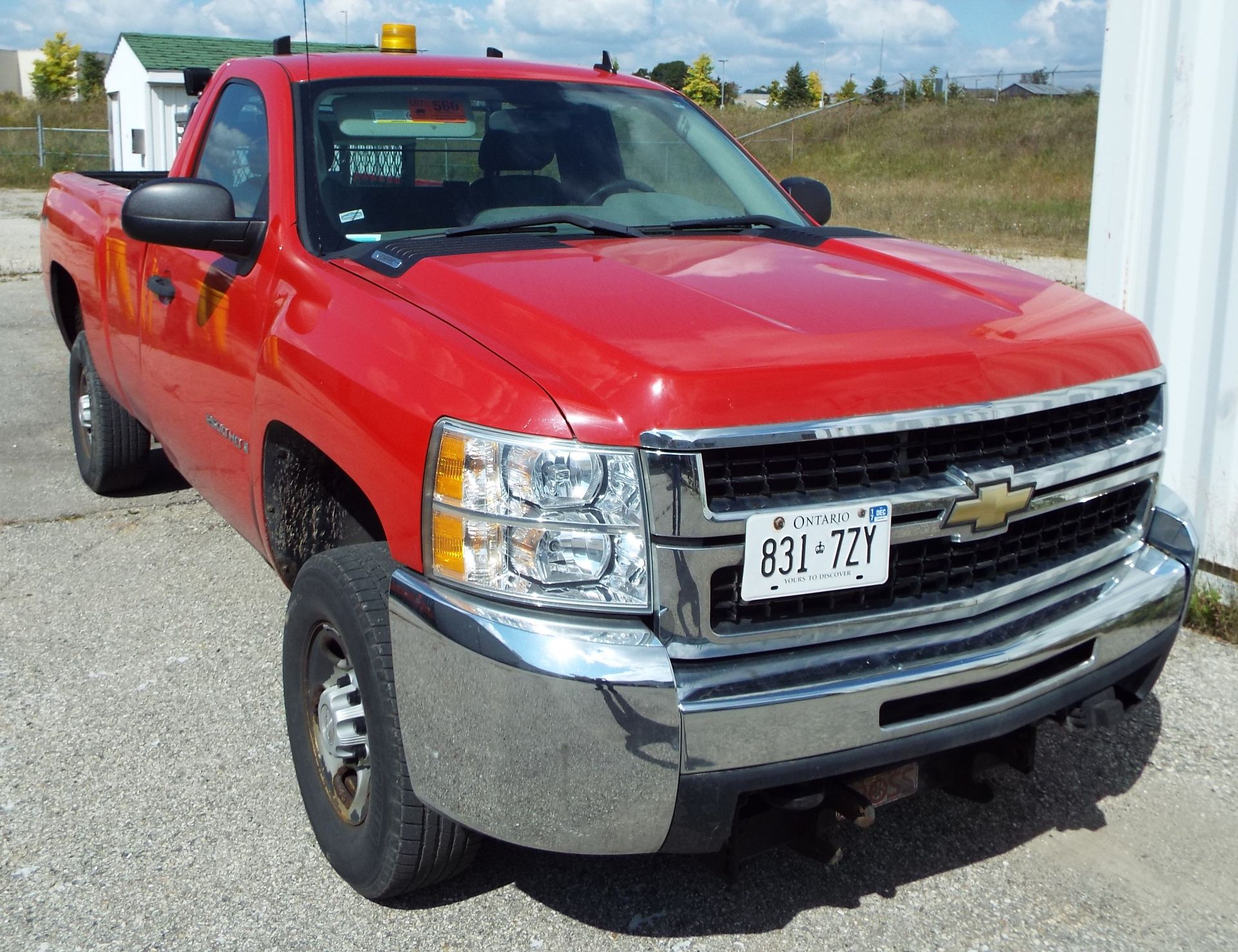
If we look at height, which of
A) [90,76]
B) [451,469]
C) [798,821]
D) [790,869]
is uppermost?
[90,76]

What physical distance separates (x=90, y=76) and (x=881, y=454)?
66885 millimetres

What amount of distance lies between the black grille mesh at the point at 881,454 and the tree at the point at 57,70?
67.2m

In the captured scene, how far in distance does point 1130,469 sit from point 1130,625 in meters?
0.35

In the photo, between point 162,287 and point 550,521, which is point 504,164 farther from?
point 550,521

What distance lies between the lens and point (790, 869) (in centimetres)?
295

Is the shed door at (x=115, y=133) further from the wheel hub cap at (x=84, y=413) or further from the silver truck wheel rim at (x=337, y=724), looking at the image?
the silver truck wheel rim at (x=337, y=724)

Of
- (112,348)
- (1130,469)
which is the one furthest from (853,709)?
(112,348)

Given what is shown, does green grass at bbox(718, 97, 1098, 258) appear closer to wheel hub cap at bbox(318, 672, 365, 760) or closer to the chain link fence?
wheel hub cap at bbox(318, 672, 365, 760)

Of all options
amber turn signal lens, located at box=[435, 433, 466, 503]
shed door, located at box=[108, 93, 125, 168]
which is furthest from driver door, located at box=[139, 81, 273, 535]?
shed door, located at box=[108, 93, 125, 168]

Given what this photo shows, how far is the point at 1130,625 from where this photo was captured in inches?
106

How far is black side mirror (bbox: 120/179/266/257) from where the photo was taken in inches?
128

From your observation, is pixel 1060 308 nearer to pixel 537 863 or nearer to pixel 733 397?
pixel 733 397

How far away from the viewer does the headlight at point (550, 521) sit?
2.16 m

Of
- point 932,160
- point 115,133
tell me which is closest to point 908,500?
point 932,160
